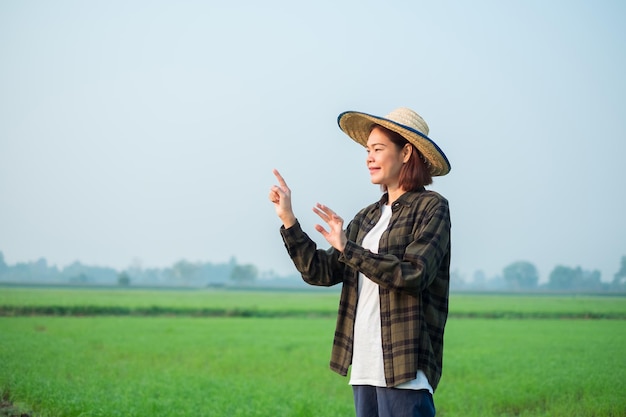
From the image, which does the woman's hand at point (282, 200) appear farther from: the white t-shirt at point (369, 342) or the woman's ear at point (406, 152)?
the woman's ear at point (406, 152)

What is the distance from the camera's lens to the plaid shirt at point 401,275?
235 centimetres

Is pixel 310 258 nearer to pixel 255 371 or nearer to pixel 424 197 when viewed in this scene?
pixel 424 197

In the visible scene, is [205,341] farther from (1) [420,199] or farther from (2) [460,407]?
(1) [420,199]

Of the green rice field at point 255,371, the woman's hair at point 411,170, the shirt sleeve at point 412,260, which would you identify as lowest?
the green rice field at point 255,371

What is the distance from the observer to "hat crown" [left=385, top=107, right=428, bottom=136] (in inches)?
105

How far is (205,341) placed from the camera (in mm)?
15219

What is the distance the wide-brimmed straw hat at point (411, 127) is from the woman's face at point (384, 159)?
0.17 feet

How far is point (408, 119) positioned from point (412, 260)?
595mm

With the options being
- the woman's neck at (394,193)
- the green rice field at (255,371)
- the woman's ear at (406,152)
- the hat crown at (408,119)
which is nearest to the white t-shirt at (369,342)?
the woman's neck at (394,193)

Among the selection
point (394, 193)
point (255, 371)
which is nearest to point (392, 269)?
point (394, 193)

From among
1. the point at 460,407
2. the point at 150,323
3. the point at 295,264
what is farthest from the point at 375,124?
the point at 150,323

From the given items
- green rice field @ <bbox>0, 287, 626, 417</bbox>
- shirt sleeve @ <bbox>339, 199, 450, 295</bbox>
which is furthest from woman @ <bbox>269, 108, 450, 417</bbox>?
green rice field @ <bbox>0, 287, 626, 417</bbox>

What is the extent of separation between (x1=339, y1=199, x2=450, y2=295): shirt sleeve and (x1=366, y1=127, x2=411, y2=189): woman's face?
0.25 meters

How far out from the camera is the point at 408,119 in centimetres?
269
